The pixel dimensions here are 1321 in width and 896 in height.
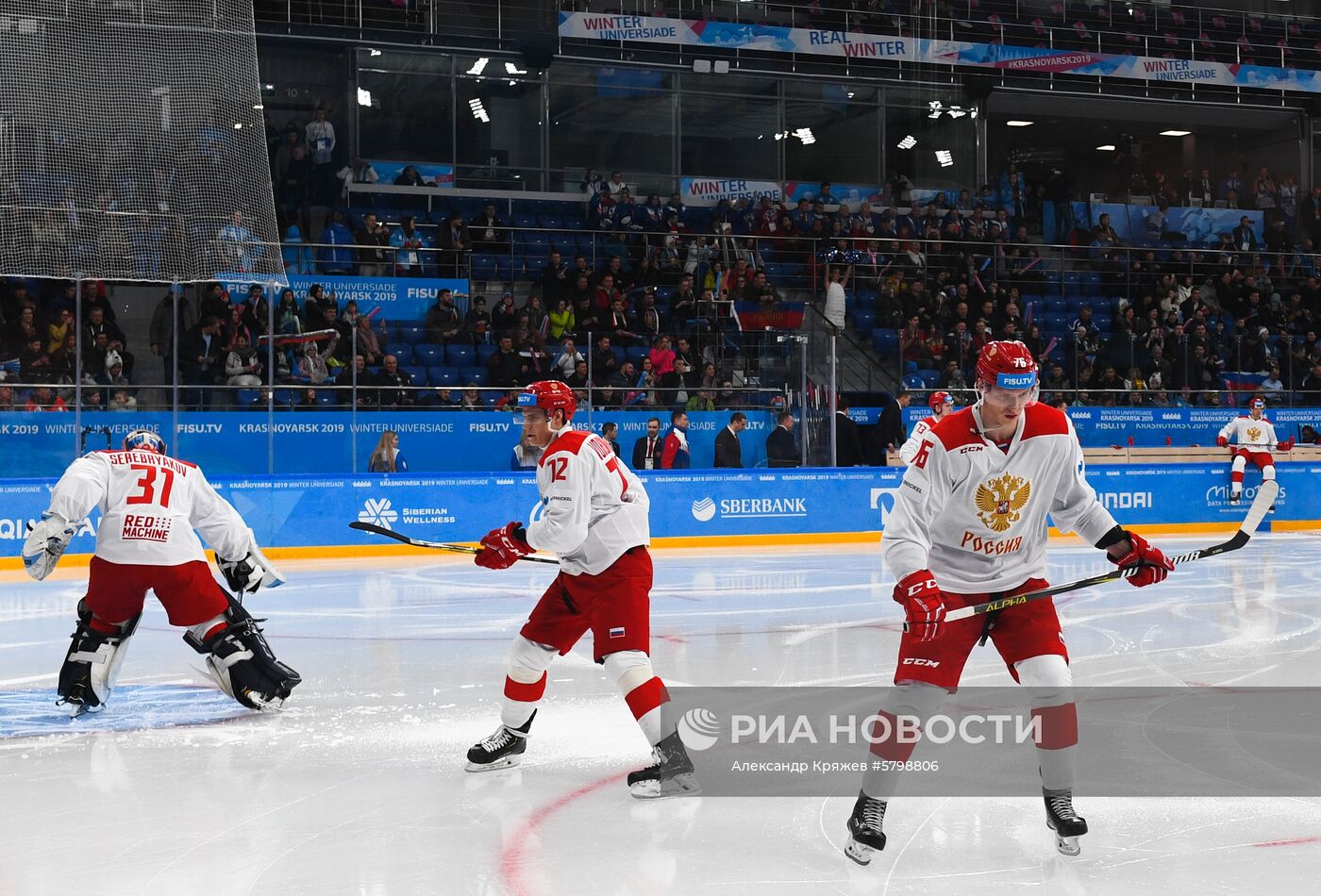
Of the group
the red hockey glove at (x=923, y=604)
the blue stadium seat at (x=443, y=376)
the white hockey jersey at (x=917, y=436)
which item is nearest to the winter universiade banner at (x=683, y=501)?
the blue stadium seat at (x=443, y=376)

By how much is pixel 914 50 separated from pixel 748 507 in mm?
11247

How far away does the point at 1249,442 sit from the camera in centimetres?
1570

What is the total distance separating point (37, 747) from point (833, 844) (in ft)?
10.7

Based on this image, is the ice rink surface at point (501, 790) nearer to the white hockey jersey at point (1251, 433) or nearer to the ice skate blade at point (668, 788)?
the ice skate blade at point (668, 788)

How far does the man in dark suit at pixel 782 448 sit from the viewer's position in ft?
45.9

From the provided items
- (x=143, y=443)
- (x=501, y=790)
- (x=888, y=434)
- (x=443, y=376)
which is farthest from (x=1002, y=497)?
(x=443, y=376)

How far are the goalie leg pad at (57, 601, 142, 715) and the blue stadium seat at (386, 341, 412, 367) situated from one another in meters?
9.00

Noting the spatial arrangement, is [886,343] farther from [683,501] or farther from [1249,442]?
[683,501]

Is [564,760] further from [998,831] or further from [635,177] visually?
[635,177]

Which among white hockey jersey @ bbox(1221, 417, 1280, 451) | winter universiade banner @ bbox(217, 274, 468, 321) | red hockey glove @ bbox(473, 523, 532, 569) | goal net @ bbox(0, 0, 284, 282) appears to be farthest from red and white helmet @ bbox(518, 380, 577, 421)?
white hockey jersey @ bbox(1221, 417, 1280, 451)

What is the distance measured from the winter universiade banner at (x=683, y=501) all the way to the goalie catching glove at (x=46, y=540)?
5.98 meters

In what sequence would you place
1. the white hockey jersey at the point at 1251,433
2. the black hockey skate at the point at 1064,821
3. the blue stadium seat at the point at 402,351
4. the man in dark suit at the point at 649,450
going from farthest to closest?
1. the white hockey jersey at the point at 1251,433
2. the blue stadium seat at the point at 402,351
3. the man in dark suit at the point at 649,450
4. the black hockey skate at the point at 1064,821

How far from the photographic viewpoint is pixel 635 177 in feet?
72.7

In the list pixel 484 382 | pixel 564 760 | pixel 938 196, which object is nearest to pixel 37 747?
pixel 564 760
